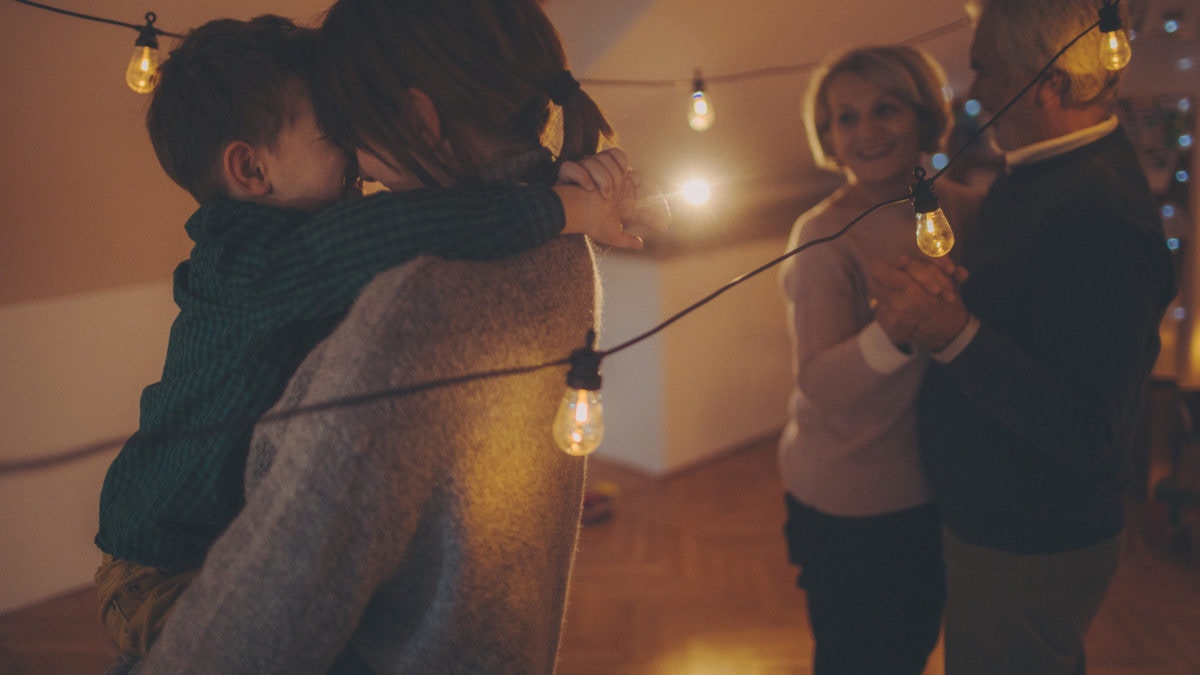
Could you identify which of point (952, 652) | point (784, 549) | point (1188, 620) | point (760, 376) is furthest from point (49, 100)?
point (1188, 620)

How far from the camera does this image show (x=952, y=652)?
137cm

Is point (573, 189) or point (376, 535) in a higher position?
point (573, 189)

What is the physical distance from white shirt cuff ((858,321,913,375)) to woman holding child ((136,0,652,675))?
2.41 feet

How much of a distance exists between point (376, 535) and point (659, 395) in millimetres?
3080

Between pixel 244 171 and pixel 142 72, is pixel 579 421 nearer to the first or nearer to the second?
pixel 244 171

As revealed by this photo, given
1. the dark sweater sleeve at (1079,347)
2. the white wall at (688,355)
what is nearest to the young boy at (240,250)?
the dark sweater sleeve at (1079,347)

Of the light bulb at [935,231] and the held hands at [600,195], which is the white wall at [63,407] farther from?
the light bulb at [935,231]

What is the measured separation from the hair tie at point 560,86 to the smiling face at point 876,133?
1015mm

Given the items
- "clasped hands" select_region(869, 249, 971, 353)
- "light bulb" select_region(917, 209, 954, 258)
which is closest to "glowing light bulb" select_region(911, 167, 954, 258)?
"light bulb" select_region(917, 209, 954, 258)

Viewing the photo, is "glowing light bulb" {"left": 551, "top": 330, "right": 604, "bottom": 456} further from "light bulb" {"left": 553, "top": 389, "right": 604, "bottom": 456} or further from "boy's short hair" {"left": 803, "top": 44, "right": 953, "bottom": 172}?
"boy's short hair" {"left": 803, "top": 44, "right": 953, "bottom": 172}

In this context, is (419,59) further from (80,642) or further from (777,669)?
(80,642)

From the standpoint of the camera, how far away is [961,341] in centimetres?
120

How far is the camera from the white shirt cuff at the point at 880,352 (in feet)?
4.66

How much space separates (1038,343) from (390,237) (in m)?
0.92
